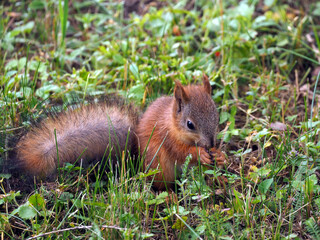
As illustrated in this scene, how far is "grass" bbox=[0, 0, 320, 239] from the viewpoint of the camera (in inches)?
87.7

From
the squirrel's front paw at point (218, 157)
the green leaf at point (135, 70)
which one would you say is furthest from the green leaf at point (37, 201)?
the green leaf at point (135, 70)

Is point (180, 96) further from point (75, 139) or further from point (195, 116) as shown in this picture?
point (75, 139)

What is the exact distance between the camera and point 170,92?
3.32 metres

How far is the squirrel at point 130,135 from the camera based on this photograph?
2.52 m

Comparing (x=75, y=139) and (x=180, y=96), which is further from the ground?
(x=180, y=96)

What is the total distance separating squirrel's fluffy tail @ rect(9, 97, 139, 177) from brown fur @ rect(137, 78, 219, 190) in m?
0.12

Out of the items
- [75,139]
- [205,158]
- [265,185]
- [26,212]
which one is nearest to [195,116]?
[205,158]

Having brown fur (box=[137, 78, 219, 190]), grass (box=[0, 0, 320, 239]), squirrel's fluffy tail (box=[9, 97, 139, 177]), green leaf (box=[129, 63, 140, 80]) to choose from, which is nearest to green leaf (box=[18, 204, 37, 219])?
grass (box=[0, 0, 320, 239])

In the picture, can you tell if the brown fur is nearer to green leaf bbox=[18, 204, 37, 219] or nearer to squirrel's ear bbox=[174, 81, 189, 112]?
squirrel's ear bbox=[174, 81, 189, 112]

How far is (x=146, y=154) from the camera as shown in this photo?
8.93ft

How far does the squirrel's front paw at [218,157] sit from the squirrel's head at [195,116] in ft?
0.27

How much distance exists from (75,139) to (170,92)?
1.01m

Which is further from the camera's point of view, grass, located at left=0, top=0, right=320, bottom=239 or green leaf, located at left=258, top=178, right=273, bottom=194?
green leaf, located at left=258, top=178, right=273, bottom=194

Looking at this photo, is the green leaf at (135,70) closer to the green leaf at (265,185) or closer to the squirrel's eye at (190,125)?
the squirrel's eye at (190,125)
